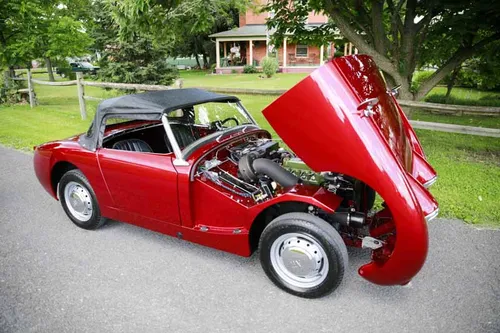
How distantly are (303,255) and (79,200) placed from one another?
2891mm

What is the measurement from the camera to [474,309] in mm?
2926

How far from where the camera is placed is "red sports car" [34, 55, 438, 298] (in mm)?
2699

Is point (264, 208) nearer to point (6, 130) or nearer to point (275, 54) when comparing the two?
point (6, 130)

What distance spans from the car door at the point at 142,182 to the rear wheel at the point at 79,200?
0.43m

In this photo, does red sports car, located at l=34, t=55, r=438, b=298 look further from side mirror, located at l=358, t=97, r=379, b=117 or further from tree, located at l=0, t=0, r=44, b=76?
tree, located at l=0, t=0, r=44, b=76

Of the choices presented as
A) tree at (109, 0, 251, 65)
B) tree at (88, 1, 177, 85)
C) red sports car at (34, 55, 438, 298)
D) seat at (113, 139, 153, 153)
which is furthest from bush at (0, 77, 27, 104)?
seat at (113, 139, 153, 153)

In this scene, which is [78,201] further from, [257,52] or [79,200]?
[257,52]

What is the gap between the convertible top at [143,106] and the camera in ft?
12.5

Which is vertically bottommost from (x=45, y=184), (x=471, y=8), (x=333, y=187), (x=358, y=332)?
(x=358, y=332)

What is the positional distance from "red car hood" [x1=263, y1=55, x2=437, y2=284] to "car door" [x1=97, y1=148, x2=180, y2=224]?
1.28 metres

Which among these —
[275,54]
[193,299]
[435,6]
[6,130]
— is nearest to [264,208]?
[193,299]

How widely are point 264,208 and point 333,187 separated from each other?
2.11ft

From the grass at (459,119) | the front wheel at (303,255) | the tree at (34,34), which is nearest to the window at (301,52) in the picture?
the tree at (34,34)

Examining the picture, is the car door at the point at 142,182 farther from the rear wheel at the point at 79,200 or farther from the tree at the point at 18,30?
the tree at the point at 18,30
